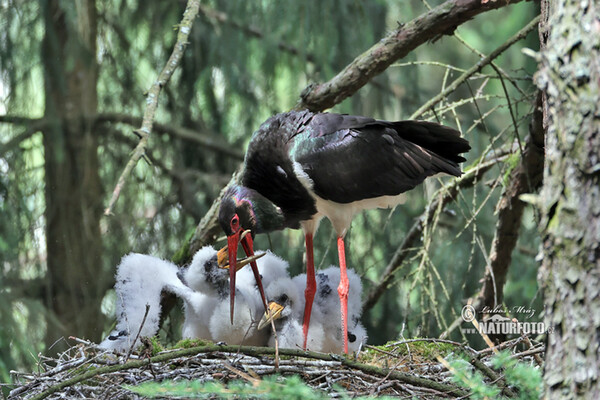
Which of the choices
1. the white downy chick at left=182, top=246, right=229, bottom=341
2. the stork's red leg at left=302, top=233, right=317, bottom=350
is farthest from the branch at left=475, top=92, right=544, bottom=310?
the white downy chick at left=182, top=246, right=229, bottom=341

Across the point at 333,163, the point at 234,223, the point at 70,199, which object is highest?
the point at 70,199

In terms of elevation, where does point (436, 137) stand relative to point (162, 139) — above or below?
below

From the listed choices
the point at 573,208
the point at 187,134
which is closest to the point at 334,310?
the point at 187,134

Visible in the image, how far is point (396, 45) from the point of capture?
4000 mm

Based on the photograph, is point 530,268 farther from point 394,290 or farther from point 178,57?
point 178,57

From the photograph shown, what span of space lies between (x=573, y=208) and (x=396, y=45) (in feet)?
8.19

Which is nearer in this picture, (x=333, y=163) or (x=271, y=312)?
(x=271, y=312)

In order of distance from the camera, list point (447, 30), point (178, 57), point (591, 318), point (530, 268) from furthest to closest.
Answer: point (530, 268)
point (447, 30)
point (178, 57)
point (591, 318)

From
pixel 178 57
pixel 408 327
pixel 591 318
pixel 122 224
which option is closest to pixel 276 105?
pixel 122 224

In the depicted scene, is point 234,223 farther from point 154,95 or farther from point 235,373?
→ point 235,373

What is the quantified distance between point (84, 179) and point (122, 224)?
0.54m

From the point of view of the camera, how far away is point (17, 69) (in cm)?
564

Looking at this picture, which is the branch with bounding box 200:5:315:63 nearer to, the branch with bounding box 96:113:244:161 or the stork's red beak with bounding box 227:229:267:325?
the branch with bounding box 96:113:244:161

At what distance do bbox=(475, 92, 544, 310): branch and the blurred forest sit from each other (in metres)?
0.66
